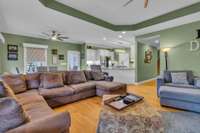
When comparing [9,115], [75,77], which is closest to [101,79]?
→ [75,77]

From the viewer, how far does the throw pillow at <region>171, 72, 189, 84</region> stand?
367 cm

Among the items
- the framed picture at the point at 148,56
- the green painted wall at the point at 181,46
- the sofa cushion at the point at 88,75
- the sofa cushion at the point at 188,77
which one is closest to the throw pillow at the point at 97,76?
the sofa cushion at the point at 88,75

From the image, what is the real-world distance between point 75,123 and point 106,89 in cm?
162

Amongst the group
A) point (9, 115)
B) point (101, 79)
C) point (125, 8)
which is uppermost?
point (125, 8)

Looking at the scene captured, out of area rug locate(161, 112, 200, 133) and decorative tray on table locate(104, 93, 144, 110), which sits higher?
decorative tray on table locate(104, 93, 144, 110)

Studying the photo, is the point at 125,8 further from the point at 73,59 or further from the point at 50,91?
the point at 73,59

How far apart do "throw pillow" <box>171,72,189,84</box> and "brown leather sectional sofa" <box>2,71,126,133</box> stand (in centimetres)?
158

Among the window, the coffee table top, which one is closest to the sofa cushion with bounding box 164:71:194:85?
the coffee table top

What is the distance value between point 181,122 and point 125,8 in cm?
317

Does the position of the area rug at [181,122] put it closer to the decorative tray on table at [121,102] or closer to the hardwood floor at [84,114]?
the hardwood floor at [84,114]

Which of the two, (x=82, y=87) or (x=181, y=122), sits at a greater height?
(x=82, y=87)

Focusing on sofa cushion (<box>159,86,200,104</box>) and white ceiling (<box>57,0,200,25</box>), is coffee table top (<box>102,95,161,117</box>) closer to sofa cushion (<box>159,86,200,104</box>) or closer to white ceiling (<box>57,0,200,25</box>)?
sofa cushion (<box>159,86,200,104</box>)

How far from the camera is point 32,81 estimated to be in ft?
11.1

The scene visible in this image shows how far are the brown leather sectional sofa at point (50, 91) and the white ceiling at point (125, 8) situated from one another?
2120 millimetres
